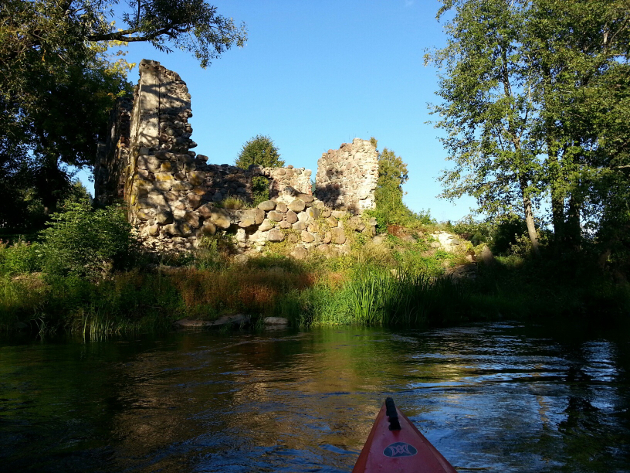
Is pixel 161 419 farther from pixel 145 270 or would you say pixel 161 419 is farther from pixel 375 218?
pixel 375 218

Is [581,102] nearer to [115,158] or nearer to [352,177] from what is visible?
[352,177]

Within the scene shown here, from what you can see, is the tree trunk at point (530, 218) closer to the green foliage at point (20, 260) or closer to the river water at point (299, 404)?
the river water at point (299, 404)

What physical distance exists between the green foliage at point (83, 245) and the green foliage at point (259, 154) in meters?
21.2

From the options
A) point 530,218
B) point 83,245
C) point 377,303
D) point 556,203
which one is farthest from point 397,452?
point 556,203

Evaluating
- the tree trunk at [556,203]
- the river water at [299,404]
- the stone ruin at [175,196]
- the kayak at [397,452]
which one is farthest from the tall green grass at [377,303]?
the kayak at [397,452]

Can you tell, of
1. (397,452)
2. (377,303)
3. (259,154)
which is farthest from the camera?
(259,154)

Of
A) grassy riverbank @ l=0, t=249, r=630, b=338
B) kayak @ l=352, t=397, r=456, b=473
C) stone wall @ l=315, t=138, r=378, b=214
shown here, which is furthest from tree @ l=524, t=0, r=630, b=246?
kayak @ l=352, t=397, r=456, b=473

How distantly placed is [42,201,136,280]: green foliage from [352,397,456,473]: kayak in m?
9.76

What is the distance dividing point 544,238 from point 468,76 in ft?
20.2

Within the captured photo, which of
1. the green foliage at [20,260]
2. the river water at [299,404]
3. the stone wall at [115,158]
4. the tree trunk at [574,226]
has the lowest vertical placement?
the river water at [299,404]

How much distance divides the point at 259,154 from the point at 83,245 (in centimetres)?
2225

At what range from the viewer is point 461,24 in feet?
60.1

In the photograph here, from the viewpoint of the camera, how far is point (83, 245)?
1087 cm

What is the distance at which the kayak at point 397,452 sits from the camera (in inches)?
82.4
